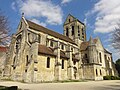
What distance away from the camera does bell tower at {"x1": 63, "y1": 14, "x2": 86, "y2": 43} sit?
46.7 metres

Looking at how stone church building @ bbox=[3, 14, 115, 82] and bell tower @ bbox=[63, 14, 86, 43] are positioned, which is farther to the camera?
bell tower @ bbox=[63, 14, 86, 43]

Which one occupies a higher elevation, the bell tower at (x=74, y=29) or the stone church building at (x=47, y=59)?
the bell tower at (x=74, y=29)

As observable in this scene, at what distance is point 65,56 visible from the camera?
31703mm

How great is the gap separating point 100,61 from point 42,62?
20.4 metres

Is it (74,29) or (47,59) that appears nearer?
(47,59)

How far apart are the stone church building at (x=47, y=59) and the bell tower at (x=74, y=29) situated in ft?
12.1

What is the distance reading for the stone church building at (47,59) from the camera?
26.0 m

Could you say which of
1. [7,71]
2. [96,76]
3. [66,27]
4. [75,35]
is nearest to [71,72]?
[96,76]

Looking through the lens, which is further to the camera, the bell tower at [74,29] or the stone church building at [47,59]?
the bell tower at [74,29]

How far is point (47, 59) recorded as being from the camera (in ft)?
91.2

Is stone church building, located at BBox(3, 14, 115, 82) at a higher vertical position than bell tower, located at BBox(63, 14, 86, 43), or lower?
lower

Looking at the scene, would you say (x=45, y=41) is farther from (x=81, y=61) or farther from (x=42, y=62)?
(x=81, y=61)

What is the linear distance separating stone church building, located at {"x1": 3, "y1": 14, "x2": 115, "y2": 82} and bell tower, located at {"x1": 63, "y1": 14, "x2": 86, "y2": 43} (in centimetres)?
368

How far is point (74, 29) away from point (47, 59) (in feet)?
74.0
